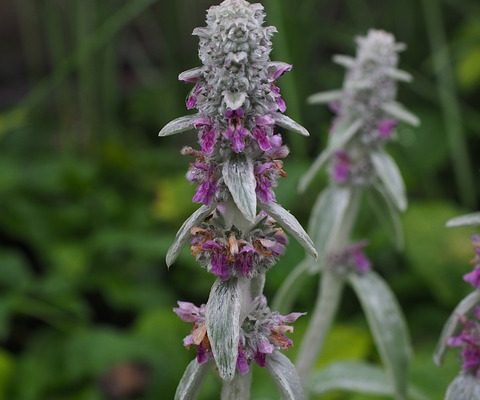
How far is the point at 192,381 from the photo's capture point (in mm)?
1182

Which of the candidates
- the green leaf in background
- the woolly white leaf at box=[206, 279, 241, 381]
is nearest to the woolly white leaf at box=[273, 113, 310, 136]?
the woolly white leaf at box=[206, 279, 241, 381]

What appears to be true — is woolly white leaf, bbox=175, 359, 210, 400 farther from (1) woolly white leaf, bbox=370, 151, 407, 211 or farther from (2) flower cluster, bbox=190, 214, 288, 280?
(1) woolly white leaf, bbox=370, 151, 407, 211

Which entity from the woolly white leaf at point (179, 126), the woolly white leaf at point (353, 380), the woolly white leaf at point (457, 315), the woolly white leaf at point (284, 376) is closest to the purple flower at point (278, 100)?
the woolly white leaf at point (179, 126)

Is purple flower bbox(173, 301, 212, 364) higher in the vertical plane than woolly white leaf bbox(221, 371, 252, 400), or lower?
higher

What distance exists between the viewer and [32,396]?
6.93 ft

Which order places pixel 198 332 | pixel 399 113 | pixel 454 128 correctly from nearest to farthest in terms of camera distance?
1. pixel 198 332
2. pixel 399 113
3. pixel 454 128

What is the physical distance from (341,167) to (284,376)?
736mm

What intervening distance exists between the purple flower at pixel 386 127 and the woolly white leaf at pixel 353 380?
0.53 meters

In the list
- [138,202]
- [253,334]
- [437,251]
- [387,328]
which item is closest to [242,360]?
[253,334]

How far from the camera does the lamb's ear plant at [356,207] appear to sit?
174 cm

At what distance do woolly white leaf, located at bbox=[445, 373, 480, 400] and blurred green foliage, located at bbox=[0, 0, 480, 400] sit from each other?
29.8 inches

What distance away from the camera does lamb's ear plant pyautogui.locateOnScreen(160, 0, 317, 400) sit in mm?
1049

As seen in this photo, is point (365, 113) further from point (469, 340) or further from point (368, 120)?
point (469, 340)

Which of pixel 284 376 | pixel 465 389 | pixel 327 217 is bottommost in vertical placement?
pixel 465 389
